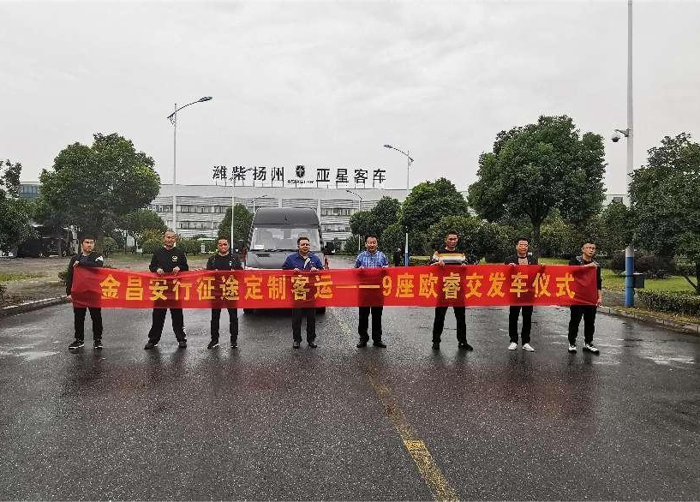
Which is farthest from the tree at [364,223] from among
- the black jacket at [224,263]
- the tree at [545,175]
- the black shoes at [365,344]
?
the black shoes at [365,344]

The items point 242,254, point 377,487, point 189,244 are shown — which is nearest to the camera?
point 377,487

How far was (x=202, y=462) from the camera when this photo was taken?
14.0 ft

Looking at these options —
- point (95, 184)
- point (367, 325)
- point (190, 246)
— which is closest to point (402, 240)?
point (95, 184)

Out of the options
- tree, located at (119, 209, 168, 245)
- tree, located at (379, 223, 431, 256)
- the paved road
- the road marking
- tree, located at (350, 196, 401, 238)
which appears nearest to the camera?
the road marking

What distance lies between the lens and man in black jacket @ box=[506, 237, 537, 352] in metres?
9.36

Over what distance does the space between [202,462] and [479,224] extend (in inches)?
1086

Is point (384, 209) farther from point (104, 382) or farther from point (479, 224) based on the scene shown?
point (104, 382)

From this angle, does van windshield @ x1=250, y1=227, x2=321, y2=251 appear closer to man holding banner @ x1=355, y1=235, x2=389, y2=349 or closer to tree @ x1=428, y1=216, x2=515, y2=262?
man holding banner @ x1=355, y1=235, x2=389, y2=349

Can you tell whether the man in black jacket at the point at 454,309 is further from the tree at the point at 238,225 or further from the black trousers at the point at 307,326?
the tree at the point at 238,225

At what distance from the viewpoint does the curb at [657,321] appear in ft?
38.4

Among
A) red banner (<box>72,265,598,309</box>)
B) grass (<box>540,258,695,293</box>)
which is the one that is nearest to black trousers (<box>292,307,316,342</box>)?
red banner (<box>72,265,598,309</box>)

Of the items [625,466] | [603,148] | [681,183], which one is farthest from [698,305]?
[603,148]

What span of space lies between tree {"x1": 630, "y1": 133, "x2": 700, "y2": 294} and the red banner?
16.9 feet

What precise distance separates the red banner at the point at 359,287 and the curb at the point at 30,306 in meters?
5.76
